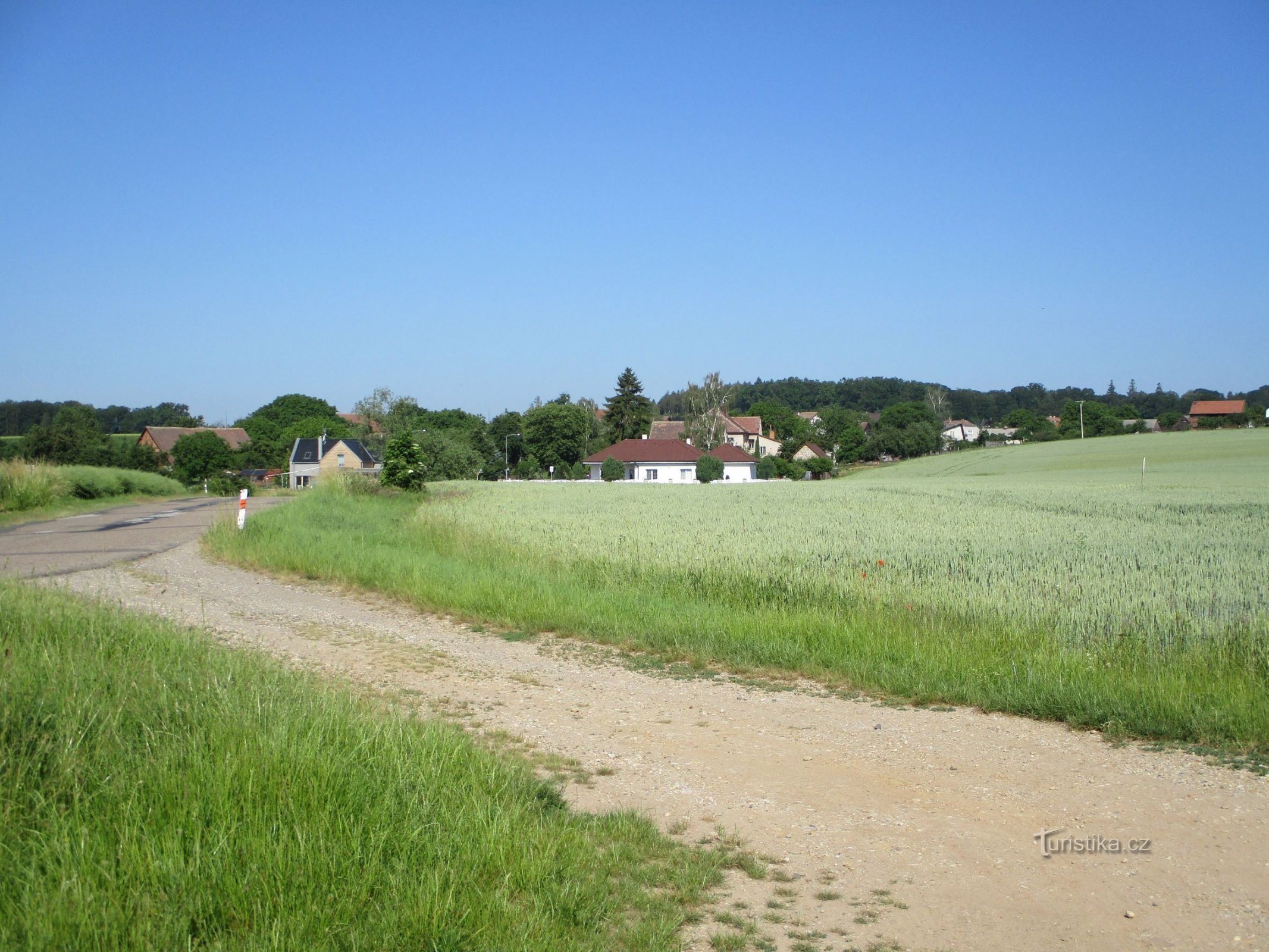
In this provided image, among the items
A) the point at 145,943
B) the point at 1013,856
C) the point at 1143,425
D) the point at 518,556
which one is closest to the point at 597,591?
the point at 518,556

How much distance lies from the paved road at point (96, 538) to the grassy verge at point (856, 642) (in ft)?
11.9

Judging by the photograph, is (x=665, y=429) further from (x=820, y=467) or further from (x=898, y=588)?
(x=898, y=588)

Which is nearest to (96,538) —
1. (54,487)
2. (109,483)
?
(54,487)

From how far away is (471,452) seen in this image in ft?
263

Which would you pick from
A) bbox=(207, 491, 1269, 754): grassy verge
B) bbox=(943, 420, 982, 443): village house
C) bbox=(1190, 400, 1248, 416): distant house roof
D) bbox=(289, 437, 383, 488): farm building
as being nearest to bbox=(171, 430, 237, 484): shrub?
bbox=(289, 437, 383, 488): farm building

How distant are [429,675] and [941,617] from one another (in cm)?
567

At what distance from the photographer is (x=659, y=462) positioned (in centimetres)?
9350

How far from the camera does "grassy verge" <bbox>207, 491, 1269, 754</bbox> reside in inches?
283

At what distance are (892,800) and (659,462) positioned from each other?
3463 inches

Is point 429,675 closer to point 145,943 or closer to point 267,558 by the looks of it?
point 145,943

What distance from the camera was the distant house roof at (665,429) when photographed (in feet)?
404

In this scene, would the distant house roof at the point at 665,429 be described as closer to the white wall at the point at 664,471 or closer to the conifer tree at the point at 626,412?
the conifer tree at the point at 626,412

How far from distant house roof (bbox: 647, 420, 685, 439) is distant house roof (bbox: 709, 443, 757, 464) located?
14.9 metres

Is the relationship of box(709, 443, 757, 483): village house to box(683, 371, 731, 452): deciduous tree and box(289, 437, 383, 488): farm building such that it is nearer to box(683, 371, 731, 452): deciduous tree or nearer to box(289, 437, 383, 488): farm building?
box(683, 371, 731, 452): deciduous tree
